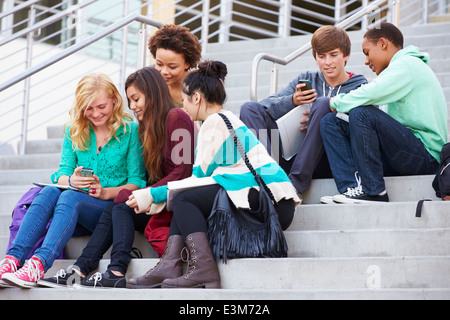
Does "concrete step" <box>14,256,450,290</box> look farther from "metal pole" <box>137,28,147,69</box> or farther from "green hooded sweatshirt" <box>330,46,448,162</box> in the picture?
"metal pole" <box>137,28,147,69</box>

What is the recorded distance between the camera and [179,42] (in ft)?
14.1

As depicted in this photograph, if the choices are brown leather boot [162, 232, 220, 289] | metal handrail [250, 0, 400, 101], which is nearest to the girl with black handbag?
brown leather boot [162, 232, 220, 289]

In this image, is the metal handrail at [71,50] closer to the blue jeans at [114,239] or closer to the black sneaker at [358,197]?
the blue jeans at [114,239]

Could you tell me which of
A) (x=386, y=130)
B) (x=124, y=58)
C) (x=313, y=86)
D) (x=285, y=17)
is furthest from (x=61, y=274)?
(x=285, y=17)

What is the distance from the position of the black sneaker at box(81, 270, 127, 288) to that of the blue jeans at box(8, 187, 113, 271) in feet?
0.72

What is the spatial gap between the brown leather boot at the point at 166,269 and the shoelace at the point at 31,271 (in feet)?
1.31

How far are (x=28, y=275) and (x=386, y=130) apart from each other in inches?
69.9

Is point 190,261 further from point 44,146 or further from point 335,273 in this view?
point 44,146

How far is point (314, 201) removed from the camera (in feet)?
13.0

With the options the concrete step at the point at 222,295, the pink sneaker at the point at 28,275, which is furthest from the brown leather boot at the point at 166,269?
the pink sneaker at the point at 28,275

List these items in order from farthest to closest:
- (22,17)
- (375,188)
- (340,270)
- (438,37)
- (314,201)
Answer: (22,17), (438,37), (314,201), (375,188), (340,270)
